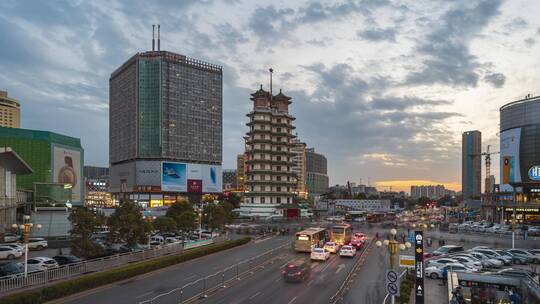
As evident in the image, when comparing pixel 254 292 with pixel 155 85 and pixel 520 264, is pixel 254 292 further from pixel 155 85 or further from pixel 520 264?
pixel 155 85

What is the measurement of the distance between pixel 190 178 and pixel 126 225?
135 metres

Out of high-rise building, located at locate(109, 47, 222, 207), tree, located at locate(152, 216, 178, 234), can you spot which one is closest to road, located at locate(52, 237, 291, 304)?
tree, located at locate(152, 216, 178, 234)

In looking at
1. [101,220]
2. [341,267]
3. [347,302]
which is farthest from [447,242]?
[101,220]

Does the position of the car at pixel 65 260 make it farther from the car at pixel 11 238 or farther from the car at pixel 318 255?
the car at pixel 11 238

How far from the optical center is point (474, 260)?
42281 mm

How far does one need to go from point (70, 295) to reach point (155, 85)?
152126mm

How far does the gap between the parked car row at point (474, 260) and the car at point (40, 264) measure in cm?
3040

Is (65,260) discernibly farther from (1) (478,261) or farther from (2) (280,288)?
(1) (478,261)

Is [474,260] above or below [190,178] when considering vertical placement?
Answer: below

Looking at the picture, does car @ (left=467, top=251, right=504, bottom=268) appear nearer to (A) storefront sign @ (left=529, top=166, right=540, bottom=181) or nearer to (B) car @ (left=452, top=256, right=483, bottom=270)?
(B) car @ (left=452, top=256, right=483, bottom=270)

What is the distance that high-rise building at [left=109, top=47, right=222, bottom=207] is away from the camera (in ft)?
557

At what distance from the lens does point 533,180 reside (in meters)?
126

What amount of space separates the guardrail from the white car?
14.3 meters

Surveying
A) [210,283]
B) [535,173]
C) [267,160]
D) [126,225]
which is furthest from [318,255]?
[535,173]
